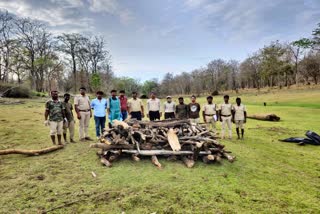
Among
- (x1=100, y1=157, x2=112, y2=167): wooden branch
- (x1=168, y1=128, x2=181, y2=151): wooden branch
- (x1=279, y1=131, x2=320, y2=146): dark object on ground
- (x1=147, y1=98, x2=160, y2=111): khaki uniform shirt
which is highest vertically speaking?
(x1=147, y1=98, x2=160, y2=111): khaki uniform shirt

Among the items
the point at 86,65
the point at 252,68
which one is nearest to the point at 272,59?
the point at 252,68

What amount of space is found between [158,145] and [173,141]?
0.53 meters

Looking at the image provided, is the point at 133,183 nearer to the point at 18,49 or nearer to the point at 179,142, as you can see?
the point at 179,142

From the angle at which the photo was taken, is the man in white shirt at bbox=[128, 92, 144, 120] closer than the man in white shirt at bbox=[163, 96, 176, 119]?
Yes

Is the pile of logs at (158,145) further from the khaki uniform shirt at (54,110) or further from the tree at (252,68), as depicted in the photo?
the tree at (252,68)

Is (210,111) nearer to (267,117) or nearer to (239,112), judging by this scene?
(239,112)

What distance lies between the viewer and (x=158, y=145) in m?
6.67

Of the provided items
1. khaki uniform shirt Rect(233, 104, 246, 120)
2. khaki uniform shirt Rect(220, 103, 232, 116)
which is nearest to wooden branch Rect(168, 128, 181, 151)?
khaki uniform shirt Rect(220, 103, 232, 116)

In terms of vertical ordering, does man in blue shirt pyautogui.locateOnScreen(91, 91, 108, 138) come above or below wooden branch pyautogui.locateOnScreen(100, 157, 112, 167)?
above

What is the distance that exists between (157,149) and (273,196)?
3174 mm

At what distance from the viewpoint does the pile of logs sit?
241 inches

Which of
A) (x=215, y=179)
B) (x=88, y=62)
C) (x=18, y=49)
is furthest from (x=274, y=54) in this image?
(x=215, y=179)

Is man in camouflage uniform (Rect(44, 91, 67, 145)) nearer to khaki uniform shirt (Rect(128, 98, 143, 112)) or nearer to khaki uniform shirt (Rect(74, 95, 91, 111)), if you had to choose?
khaki uniform shirt (Rect(74, 95, 91, 111))

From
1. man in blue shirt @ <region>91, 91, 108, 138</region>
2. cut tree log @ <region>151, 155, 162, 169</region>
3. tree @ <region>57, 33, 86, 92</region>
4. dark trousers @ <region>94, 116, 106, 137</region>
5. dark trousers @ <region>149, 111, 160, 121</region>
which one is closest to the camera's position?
cut tree log @ <region>151, 155, 162, 169</region>
